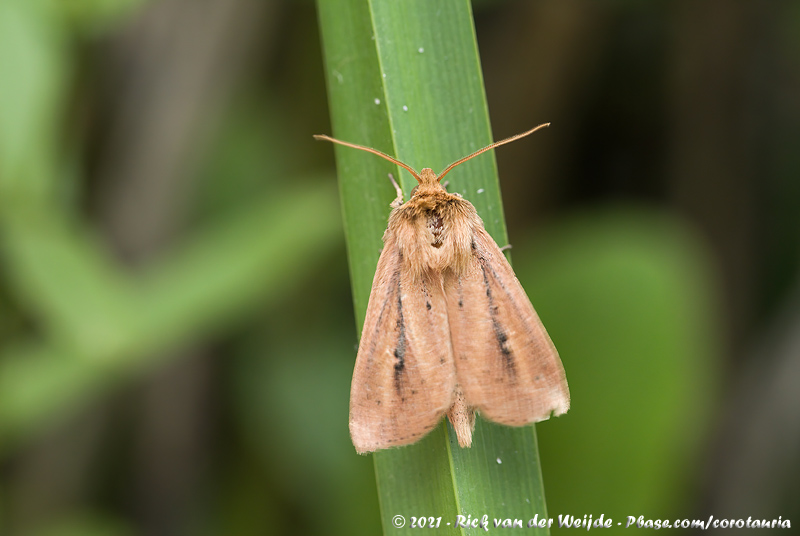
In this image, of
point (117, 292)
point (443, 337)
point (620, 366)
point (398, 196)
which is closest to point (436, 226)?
point (398, 196)

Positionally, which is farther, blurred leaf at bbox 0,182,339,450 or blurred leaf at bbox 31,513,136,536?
blurred leaf at bbox 31,513,136,536

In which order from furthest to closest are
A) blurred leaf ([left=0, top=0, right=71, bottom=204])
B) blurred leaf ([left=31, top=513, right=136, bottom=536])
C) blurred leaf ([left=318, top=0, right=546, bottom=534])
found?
blurred leaf ([left=31, top=513, right=136, bottom=536]) → blurred leaf ([left=0, top=0, right=71, bottom=204]) → blurred leaf ([left=318, top=0, right=546, bottom=534])

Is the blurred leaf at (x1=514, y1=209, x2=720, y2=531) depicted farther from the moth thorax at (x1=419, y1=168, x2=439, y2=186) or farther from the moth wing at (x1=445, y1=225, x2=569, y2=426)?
the moth thorax at (x1=419, y1=168, x2=439, y2=186)

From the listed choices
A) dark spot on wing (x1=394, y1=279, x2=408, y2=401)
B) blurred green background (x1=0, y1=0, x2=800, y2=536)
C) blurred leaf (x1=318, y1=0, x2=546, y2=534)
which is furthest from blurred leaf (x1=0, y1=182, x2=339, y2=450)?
dark spot on wing (x1=394, y1=279, x2=408, y2=401)

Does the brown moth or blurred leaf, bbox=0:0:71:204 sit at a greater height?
blurred leaf, bbox=0:0:71:204

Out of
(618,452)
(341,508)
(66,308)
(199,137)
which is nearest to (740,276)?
(618,452)

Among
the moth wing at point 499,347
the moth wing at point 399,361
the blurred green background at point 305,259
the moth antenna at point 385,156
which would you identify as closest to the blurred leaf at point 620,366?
the blurred green background at point 305,259

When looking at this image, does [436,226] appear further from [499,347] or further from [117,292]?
[117,292]
